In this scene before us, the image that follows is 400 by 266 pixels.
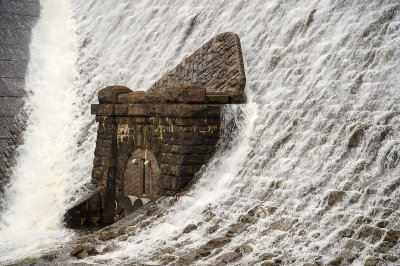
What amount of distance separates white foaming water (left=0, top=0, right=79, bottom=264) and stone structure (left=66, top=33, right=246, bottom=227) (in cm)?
113

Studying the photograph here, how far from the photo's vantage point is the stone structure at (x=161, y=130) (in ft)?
43.0

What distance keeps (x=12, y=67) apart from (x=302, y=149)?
12786mm

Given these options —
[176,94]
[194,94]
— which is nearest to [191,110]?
[194,94]

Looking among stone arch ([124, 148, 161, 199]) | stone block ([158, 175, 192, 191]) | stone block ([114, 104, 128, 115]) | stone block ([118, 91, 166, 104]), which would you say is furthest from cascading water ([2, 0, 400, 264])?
stone block ([114, 104, 128, 115])

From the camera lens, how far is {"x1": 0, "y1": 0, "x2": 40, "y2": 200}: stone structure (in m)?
18.0

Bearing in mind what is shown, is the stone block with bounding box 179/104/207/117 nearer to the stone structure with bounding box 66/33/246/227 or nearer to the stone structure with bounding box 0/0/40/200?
the stone structure with bounding box 66/33/246/227

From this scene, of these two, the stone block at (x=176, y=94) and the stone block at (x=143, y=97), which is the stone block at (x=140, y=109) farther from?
the stone block at (x=176, y=94)

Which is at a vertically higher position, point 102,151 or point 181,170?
point 102,151

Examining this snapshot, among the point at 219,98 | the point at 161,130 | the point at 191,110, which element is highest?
the point at 219,98

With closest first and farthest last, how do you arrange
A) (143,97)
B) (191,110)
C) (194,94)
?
(191,110) → (194,94) → (143,97)

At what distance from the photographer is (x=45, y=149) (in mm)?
18016

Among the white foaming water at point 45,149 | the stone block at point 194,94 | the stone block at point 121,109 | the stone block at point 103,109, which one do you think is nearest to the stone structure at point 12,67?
the white foaming water at point 45,149

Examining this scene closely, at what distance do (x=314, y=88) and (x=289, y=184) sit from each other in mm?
2501

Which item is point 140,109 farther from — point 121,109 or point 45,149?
point 45,149
